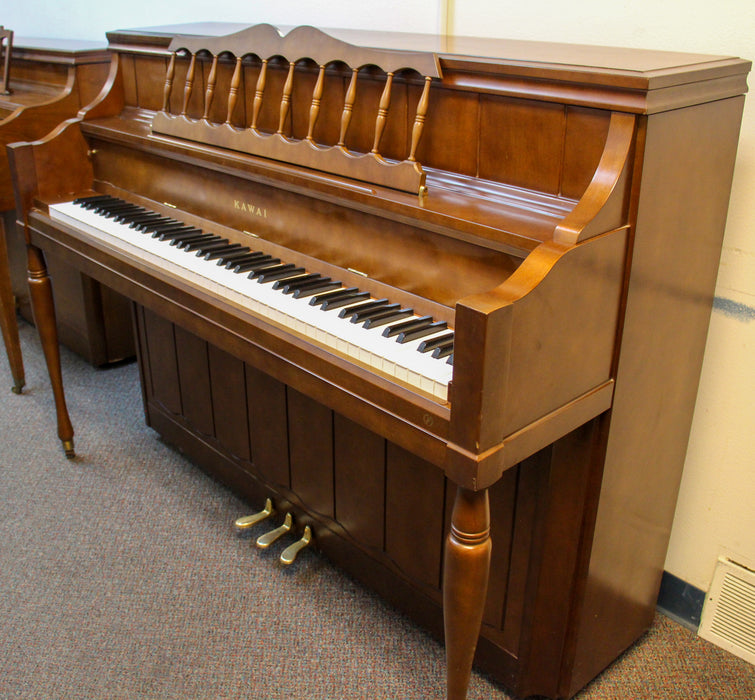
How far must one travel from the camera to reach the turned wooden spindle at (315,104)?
1612 mm

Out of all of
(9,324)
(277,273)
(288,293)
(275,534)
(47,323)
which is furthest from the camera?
(9,324)

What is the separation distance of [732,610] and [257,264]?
1.35 metres

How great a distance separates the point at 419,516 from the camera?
178 centimetres

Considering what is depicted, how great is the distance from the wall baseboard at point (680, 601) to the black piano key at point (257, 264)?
1.21 meters

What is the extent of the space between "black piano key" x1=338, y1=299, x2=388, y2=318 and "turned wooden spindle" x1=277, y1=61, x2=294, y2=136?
488 millimetres

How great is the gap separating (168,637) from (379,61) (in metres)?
1.38

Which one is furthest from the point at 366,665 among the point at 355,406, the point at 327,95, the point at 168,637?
the point at 327,95

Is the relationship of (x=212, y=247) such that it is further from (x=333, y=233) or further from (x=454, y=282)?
(x=454, y=282)

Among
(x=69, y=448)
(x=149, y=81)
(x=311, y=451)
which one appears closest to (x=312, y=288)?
(x=311, y=451)

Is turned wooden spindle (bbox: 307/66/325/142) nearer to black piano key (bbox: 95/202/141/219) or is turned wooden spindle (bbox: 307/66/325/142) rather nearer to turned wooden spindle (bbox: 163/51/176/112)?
turned wooden spindle (bbox: 163/51/176/112)

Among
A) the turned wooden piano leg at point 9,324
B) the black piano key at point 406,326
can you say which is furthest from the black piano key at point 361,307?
the turned wooden piano leg at point 9,324

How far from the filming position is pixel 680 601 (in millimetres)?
1892

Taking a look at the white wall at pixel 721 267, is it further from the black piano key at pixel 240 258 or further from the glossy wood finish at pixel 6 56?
the glossy wood finish at pixel 6 56

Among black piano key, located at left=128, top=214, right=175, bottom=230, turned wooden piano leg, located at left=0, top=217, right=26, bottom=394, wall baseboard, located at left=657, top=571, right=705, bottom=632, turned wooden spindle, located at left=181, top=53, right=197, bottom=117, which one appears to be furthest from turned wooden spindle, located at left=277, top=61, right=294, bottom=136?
turned wooden piano leg, located at left=0, top=217, right=26, bottom=394
